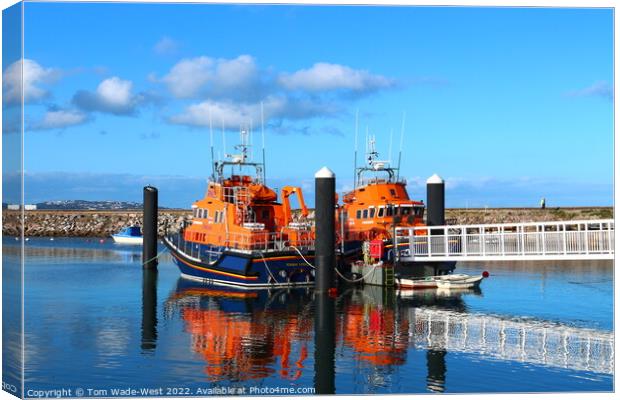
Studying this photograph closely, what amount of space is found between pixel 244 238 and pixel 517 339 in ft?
58.2

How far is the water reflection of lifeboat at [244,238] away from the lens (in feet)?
123

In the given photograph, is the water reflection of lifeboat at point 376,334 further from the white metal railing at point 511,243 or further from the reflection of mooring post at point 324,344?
the white metal railing at point 511,243

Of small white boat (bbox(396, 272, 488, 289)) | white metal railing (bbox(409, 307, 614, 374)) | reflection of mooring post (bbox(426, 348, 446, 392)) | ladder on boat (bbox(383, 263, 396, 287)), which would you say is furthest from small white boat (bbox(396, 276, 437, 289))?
reflection of mooring post (bbox(426, 348, 446, 392))

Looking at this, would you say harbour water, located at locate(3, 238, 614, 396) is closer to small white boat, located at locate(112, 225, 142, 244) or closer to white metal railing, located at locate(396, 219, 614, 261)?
white metal railing, located at locate(396, 219, 614, 261)

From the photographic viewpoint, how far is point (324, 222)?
34250 millimetres

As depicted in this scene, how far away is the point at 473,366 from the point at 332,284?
48.8 feet

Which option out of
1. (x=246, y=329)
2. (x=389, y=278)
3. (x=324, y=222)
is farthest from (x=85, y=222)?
(x=246, y=329)

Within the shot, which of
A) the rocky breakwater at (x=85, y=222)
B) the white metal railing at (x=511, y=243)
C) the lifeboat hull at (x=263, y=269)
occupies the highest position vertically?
the rocky breakwater at (x=85, y=222)

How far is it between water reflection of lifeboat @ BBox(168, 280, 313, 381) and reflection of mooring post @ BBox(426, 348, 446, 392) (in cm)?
310

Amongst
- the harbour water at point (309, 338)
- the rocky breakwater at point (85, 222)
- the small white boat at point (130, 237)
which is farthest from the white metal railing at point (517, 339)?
the rocky breakwater at point (85, 222)

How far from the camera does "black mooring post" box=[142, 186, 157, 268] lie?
48.4m

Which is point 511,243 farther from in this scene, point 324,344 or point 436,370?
point 436,370

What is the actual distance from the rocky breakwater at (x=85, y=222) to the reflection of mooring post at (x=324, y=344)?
6775 cm

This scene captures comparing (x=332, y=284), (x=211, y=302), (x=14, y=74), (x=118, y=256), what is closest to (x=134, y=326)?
(x=211, y=302)
